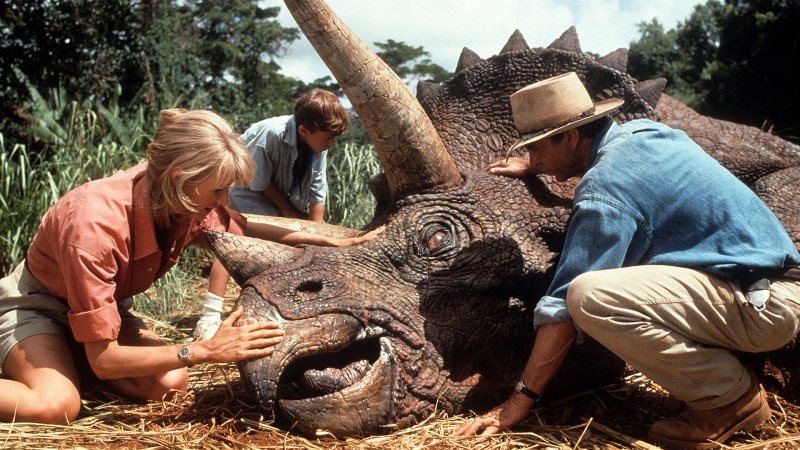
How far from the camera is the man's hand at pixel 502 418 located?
3.20 metres

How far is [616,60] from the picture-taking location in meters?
4.54

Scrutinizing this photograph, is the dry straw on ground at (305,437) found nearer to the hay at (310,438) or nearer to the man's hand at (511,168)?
the hay at (310,438)

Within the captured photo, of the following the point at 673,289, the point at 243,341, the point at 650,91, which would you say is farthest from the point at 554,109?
the point at 243,341

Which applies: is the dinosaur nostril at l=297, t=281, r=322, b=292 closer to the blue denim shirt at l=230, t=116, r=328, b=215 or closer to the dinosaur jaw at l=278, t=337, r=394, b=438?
the dinosaur jaw at l=278, t=337, r=394, b=438

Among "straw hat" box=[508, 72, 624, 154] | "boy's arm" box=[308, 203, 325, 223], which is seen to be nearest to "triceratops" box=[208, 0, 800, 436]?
"straw hat" box=[508, 72, 624, 154]

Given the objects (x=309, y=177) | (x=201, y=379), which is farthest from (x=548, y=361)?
(x=309, y=177)

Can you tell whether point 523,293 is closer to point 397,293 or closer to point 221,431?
point 397,293

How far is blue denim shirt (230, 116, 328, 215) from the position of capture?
5.74 m

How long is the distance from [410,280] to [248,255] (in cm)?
70

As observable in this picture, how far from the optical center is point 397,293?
3408 millimetres

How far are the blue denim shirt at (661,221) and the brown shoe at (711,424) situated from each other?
52 cm

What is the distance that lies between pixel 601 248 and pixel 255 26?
56.5ft

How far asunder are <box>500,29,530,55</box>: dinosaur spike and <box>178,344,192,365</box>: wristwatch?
2587mm

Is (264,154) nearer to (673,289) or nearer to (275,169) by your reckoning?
(275,169)
